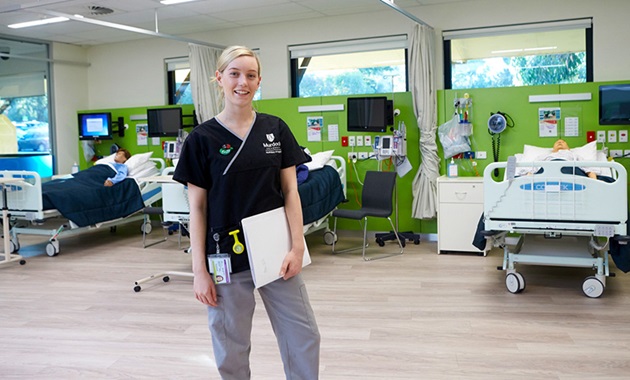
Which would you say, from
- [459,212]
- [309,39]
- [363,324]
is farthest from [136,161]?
[363,324]

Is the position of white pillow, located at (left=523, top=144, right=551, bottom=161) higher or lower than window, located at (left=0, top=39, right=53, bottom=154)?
lower

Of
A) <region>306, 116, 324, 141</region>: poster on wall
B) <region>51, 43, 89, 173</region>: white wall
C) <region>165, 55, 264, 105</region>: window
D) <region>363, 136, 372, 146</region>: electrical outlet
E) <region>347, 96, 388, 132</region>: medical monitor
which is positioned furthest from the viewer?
<region>51, 43, 89, 173</region>: white wall

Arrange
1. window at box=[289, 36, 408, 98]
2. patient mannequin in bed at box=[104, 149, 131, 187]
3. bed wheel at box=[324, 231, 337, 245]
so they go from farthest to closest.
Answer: window at box=[289, 36, 408, 98] < patient mannequin in bed at box=[104, 149, 131, 187] < bed wheel at box=[324, 231, 337, 245]

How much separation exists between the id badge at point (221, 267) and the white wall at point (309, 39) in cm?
542

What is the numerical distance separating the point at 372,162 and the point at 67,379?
4518 millimetres

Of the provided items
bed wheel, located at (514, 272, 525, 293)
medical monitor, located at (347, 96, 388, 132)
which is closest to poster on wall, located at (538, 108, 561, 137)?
medical monitor, located at (347, 96, 388, 132)

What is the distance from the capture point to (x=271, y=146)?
6.61 feet

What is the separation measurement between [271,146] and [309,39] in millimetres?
5727

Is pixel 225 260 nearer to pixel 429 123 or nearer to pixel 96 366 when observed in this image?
pixel 96 366

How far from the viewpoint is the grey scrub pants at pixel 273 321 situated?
198cm

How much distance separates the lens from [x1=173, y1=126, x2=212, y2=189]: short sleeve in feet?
6.31

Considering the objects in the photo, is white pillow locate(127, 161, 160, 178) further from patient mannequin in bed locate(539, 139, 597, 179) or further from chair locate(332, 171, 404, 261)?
patient mannequin in bed locate(539, 139, 597, 179)

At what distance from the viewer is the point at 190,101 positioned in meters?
8.57

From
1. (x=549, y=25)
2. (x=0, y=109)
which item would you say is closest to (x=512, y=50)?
(x=549, y=25)
